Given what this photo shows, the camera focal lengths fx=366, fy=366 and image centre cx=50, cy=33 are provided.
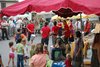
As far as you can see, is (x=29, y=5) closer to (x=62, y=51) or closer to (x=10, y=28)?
(x=62, y=51)

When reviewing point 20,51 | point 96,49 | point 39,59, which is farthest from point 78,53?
point 20,51

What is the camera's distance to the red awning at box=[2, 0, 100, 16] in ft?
29.5

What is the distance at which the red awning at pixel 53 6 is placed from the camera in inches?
354


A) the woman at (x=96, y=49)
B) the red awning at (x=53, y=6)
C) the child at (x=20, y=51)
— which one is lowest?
the child at (x=20, y=51)

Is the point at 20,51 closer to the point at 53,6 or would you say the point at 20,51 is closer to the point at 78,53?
the point at 78,53

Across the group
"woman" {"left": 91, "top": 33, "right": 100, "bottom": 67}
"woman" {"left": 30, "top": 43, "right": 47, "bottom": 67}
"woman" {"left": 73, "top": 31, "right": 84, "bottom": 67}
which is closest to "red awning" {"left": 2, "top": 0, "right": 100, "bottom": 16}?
"woman" {"left": 30, "top": 43, "right": 47, "bottom": 67}

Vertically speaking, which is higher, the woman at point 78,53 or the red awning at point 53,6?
the red awning at point 53,6

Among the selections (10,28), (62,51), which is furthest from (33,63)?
(10,28)

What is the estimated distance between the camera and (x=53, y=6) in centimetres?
952

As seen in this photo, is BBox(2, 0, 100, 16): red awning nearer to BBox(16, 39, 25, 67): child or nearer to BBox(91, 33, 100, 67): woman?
BBox(91, 33, 100, 67): woman

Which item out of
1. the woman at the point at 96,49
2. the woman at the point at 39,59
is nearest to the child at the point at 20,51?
A: the woman at the point at 96,49

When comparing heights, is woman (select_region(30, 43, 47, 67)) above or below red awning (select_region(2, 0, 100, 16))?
below

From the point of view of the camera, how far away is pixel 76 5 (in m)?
9.13

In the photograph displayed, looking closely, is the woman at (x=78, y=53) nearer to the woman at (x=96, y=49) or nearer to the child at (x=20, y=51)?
the woman at (x=96, y=49)
